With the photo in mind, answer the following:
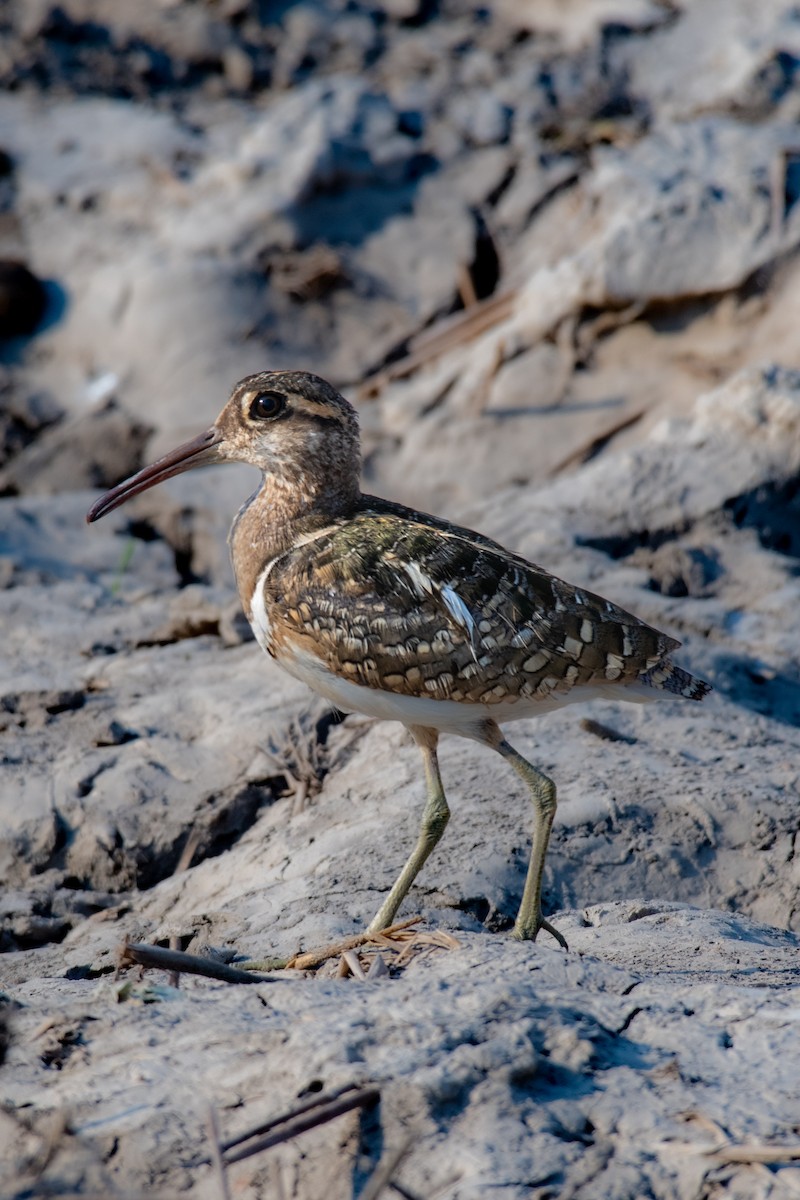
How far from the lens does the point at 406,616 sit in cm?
462

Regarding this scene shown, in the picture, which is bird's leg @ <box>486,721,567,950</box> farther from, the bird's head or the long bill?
the long bill

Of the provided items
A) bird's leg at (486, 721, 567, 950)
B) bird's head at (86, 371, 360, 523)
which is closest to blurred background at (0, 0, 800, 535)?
bird's head at (86, 371, 360, 523)

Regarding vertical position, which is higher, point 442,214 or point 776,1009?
point 442,214

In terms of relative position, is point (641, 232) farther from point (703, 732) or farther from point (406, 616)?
point (406, 616)

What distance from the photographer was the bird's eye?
523 cm

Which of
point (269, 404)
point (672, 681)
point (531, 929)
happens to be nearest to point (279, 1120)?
point (531, 929)

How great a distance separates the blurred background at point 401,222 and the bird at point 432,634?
3.48m

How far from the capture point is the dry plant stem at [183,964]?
3.72m

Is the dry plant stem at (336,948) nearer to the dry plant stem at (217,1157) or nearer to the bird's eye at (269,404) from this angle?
the dry plant stem at (217,1157)

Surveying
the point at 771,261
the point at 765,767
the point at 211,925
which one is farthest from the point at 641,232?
the point at 211,925

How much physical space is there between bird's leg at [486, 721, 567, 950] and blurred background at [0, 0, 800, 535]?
3831mm

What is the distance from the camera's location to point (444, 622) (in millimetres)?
4625

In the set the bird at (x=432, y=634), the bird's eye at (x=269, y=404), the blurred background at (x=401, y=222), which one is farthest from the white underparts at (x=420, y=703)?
the blurred background at (x=401, y=222)

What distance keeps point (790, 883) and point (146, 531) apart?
4716 mm
